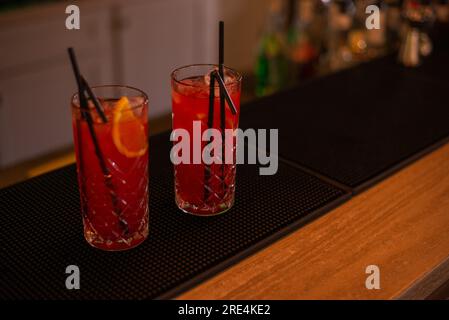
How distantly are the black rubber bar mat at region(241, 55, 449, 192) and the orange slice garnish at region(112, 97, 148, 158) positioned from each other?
0.40 meters

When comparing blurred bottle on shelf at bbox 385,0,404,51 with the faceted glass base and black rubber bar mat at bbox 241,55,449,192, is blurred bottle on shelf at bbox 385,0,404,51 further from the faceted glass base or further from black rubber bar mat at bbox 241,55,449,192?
the faceted glass base

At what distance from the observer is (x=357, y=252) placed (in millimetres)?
947

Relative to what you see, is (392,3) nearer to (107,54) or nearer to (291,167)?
(291,167)

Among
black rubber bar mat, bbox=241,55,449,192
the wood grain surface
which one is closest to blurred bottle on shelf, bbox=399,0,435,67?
black rubber bar mat, bbox=241,55,449,192

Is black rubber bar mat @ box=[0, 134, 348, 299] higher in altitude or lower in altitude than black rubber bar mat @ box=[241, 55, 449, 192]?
lower

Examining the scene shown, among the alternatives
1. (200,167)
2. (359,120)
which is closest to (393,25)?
(359,120)

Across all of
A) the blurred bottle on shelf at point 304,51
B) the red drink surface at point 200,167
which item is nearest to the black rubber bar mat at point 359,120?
the red drink surface at point 200,167

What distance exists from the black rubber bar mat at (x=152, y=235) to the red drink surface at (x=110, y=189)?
0.02 metres

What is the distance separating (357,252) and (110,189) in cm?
37

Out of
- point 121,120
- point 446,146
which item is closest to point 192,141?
point 121,120

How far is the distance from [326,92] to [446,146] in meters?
0.35

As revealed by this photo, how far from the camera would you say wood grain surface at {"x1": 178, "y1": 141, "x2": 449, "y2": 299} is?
2.82 ft

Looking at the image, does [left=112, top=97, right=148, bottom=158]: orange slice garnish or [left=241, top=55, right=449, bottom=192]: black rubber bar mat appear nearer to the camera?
[left=112, top=97, right=148, bottom=158]: orange slice garnish

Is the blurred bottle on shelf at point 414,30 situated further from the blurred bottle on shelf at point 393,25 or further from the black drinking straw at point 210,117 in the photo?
the black drinking straw at point 210,117
